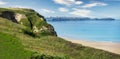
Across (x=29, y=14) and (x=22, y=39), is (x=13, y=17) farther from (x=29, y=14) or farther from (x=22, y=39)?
(x=22, y=39)

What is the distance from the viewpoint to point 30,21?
137750 mm

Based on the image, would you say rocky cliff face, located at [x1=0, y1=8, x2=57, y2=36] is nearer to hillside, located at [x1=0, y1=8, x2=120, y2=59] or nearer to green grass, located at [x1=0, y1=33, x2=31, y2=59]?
hillside, located at [x1=0, y1=8, x2=120, y2=59]

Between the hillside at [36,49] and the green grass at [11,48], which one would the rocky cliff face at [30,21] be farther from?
the green grass at [11,48]

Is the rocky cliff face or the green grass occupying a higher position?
the green grass

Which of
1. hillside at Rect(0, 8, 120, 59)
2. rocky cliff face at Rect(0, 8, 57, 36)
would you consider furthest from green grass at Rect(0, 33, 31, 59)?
rocky cliff face at Rect(0, 8, 57, 36)

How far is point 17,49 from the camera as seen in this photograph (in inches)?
2766

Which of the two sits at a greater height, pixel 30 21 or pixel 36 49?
pixel 36 49

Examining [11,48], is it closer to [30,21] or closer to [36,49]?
[36,49]

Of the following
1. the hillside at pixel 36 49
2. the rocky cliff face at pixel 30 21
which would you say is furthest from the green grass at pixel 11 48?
the rocky cliff face at pixel 30 21

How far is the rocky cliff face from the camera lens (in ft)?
422

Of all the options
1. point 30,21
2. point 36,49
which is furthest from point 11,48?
point 30,21

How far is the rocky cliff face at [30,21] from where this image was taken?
128500 millimetres

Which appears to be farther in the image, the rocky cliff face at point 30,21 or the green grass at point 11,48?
the rocky cliff face at point 30,21

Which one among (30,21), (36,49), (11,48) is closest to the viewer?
(11,48)
